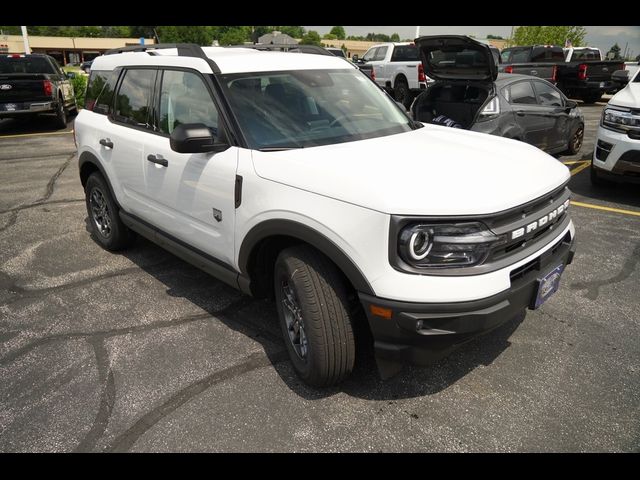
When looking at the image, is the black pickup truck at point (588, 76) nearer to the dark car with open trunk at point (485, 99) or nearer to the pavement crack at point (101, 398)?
the dark car with open trunk at point (485, 99)

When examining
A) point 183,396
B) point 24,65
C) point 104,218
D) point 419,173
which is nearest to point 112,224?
point 104,218

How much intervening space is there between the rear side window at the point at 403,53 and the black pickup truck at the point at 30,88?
10.1m

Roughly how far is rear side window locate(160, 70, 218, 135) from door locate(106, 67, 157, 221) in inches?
7.8

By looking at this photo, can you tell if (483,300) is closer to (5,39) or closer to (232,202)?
(232,202)

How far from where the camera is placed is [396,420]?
104 inches

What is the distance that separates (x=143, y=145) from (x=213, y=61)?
0.95m

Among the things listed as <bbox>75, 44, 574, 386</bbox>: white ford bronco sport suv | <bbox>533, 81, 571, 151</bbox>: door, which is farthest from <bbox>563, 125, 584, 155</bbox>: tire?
<bbox>75, 44, 574, 386</bbox>: white ford bronco sport suv

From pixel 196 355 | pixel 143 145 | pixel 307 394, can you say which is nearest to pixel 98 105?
pixel 143 145

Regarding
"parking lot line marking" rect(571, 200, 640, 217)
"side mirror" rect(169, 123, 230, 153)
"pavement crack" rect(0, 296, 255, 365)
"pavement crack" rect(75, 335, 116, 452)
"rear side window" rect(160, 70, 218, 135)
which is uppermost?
"rear side window" rect(160, 70, 218, 135)

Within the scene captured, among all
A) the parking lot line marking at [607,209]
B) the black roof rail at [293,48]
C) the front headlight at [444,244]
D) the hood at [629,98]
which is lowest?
the parking lot line marking at [607,209]

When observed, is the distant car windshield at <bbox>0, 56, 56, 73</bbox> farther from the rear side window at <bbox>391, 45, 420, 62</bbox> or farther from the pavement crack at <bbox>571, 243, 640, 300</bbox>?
the pavement crack at <bbox>571, 243, 640, 300</bbox>

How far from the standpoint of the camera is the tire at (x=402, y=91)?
52.4 feet

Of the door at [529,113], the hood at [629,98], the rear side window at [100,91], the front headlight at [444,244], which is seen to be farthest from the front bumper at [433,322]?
the door at [529,113]

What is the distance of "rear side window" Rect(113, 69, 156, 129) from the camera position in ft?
12.8
